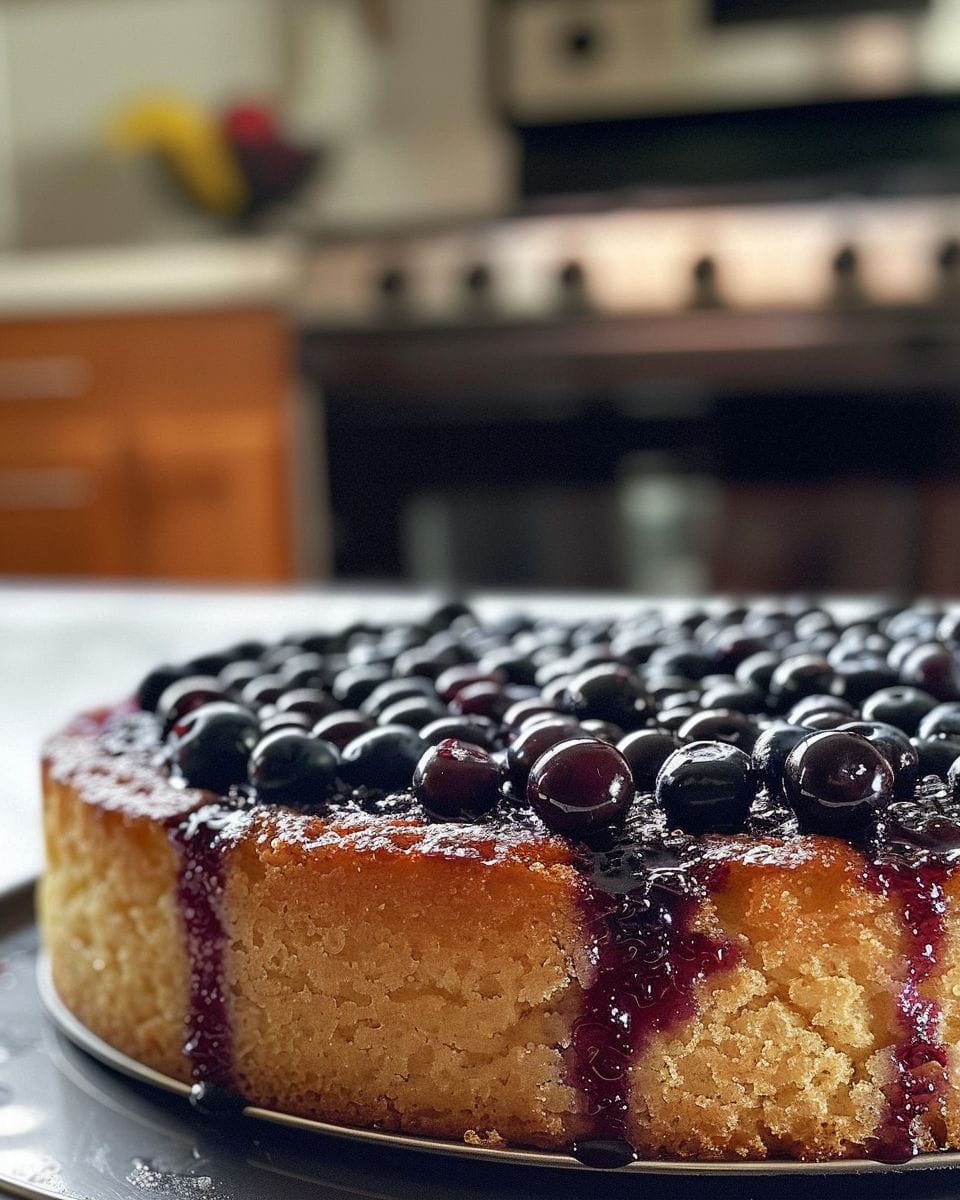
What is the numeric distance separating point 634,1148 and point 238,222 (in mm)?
3465

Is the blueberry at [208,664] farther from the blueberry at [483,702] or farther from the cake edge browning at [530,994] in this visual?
the cake edge browning at [530,994]

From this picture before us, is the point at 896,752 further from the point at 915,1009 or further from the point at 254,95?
the point at 254,95

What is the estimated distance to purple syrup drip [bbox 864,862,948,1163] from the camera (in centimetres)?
59

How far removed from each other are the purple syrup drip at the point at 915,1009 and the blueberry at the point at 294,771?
0.26 meters

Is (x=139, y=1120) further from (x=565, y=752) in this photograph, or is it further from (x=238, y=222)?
(x=238, y=222)

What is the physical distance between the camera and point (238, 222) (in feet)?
12.3

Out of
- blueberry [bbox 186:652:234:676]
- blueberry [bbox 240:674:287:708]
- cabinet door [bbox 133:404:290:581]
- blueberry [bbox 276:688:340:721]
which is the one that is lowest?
cabinet door [bbox 133:404:290:581]

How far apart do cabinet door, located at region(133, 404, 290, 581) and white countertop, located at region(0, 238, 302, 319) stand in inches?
10.0

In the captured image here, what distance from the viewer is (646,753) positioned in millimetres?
682

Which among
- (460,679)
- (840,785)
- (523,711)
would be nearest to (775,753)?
(840,785)

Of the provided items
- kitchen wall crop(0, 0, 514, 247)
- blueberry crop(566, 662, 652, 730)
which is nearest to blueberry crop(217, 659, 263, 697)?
blueberry crop(566, 662, 652, 730)

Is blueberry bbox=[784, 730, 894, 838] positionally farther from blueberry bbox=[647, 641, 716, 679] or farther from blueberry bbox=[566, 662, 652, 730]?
blueberry bbox=[647, 641, 716, 679]

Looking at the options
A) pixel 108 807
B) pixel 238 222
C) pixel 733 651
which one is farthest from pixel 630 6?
pixel 108 807

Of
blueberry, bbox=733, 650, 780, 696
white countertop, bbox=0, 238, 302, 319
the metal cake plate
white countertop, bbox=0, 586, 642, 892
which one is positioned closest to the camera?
the metal cake plate
